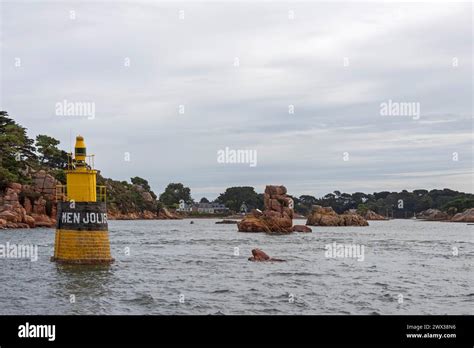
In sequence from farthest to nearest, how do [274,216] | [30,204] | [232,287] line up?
1. [274,216]
2. [30,204]
3. [232,287]

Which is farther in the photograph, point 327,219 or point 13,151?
point 327,219

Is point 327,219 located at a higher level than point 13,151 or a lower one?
lower

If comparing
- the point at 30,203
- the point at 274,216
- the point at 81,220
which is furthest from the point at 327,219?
the point at 81,220

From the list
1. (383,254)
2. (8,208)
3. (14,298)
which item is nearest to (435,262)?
(383,254)

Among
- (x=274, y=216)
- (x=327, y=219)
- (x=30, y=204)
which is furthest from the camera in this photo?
(x=327, y=219)

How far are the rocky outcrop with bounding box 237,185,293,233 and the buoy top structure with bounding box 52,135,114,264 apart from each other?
8522cm

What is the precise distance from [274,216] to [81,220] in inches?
3425

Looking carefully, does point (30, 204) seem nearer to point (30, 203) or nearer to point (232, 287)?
point (30, 203)

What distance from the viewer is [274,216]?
120188mm

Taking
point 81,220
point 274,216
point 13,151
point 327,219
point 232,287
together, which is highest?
point 13,151

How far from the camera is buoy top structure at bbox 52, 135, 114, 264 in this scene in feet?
116

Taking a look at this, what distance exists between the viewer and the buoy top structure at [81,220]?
3525 centimetres

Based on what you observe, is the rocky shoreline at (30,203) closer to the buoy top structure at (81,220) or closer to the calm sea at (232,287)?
the calm sea at (232,287)
